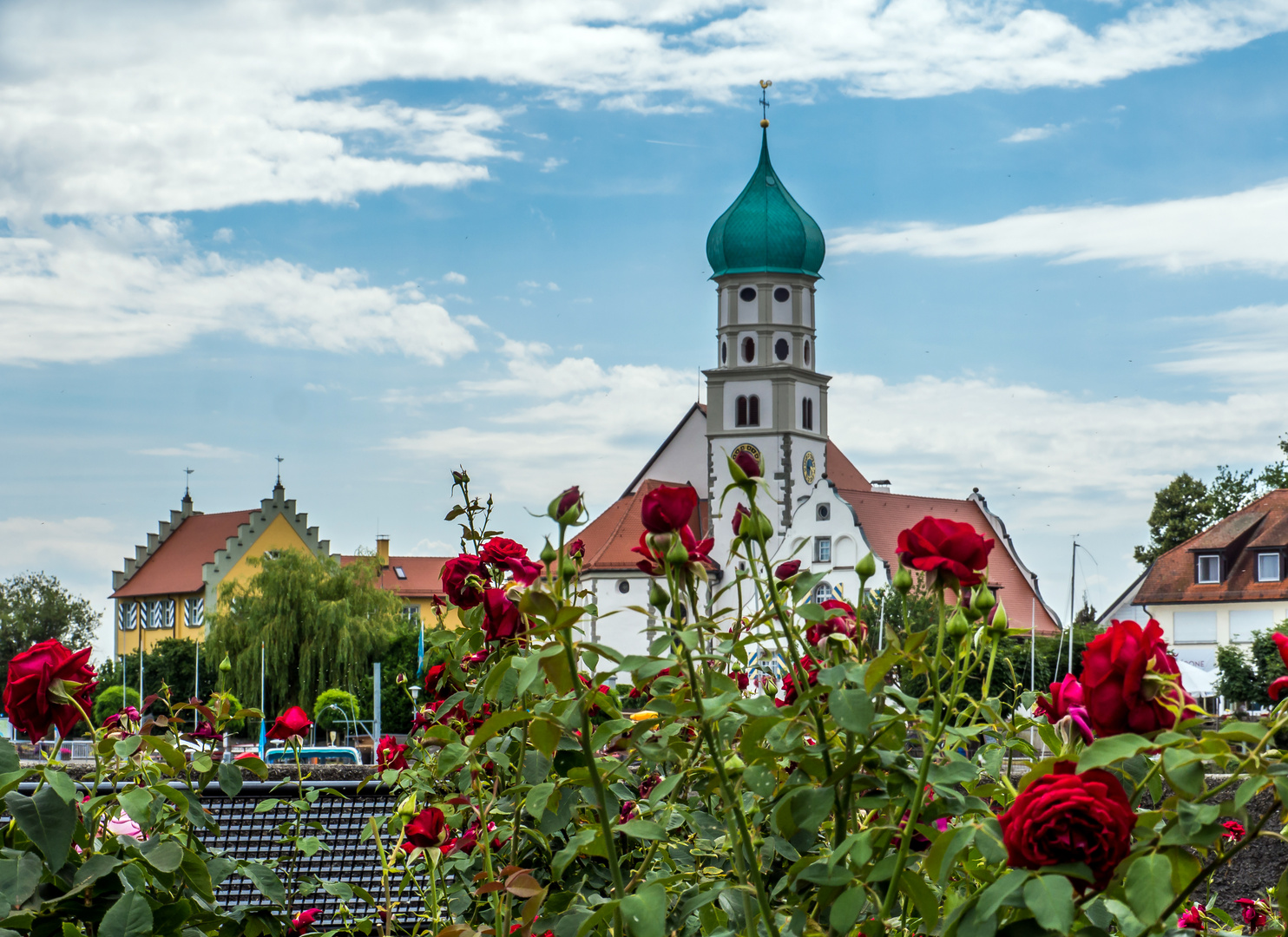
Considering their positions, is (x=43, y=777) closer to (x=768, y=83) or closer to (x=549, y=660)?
(x=549, y=660)

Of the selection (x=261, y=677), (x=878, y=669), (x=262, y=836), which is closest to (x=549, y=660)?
(x=878, y=669)

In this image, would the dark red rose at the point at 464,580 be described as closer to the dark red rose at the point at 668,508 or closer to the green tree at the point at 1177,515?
the dark red rose at the point at 668,508

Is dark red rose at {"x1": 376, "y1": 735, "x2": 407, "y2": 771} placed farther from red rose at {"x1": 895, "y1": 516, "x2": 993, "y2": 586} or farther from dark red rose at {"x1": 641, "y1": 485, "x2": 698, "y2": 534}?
red rose at {"x1": 895, "y1": 516, "x2": 993, "y2": 586}

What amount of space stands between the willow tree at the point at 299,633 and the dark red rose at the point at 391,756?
40.0 meters

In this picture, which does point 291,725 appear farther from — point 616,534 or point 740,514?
point 616,534

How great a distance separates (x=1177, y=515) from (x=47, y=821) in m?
49.9

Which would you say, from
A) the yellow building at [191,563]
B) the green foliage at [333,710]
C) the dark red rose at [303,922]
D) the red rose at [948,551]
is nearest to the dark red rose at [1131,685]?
the red rose at [948,551]

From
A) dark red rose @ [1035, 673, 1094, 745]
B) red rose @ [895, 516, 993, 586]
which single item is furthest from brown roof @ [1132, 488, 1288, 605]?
red rose @ [895, 516, 993, 586]

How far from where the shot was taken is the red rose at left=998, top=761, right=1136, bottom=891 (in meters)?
1.43

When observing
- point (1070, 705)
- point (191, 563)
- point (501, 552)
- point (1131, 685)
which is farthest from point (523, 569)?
point (191, 563)

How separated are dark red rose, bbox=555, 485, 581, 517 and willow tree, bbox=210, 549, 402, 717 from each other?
41.8m

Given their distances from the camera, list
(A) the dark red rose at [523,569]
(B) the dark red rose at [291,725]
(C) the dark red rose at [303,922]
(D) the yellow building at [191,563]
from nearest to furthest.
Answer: (A) the dark red rose at [523,569]
(B) the dark red rose at [291,725]
(C) the dark red rose at [303,922]
(D) the yellow building at [191,563]

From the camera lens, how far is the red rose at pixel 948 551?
173 centimetres

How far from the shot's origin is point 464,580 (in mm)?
2551
